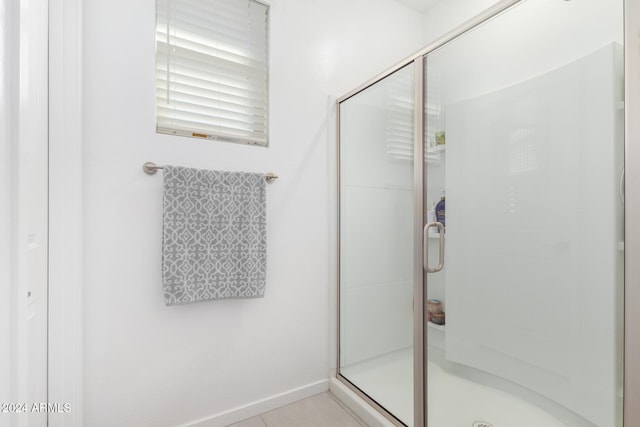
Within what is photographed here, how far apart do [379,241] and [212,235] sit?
0.82 m

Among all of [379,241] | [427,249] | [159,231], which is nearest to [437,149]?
[427,249]

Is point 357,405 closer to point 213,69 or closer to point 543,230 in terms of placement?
point 543,230

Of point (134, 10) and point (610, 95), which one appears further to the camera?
point (134, 10)

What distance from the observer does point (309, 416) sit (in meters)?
1.52

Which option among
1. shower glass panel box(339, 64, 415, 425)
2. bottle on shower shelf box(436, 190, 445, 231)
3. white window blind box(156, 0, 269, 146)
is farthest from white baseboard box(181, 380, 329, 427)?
white window blind box(156, 0, 269, 146)

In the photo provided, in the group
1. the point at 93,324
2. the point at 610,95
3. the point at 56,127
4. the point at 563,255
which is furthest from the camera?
the point at 93,324

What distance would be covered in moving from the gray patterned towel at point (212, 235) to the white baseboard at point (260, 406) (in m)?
0.58

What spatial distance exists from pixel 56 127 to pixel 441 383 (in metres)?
1.78

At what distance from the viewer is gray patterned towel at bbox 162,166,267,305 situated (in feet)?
4.20

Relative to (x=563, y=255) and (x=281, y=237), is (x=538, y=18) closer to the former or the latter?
(x=563, y=255)

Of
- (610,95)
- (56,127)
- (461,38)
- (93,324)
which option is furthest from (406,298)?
(56,127)

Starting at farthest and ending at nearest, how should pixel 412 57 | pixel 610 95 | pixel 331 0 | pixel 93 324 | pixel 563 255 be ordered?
pixel 331 0 < pixel 412 57 < pixel 93 324 < pixel 563 255 < pixel 610 95

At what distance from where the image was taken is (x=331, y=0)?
1796 mm

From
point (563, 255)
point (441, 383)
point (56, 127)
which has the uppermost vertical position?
point (56, 127)
